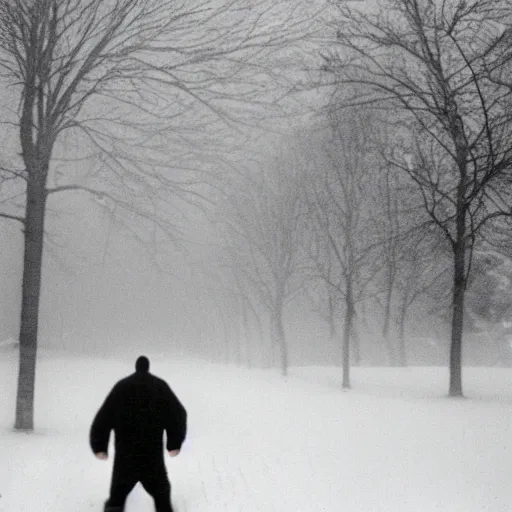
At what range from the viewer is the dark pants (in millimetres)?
5555

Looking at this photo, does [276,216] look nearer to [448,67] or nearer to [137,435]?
[448,67]

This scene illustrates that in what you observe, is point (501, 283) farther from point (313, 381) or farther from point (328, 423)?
point (328, 423)

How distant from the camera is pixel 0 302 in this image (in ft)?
195

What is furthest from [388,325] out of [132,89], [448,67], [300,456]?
[132,89]

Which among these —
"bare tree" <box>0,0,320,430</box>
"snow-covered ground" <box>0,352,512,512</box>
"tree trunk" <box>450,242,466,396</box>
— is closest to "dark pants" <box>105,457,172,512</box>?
"snow-covered ground" <box>0,352,512,512</box>

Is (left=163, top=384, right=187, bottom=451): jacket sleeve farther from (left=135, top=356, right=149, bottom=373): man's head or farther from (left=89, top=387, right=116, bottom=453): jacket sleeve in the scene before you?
(left=89, top=387, right=116, bottom=453): jacket sleeve

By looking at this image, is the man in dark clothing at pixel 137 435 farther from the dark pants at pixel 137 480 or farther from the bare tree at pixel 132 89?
the bare tree at pixel 132 89

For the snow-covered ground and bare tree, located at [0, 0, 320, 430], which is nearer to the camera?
the snow-covered ground

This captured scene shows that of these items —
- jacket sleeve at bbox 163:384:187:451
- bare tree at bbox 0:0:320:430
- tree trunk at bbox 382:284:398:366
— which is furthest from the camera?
tree trunk at bbox 382:284:398:366

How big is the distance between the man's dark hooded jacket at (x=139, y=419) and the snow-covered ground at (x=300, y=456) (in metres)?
1.39

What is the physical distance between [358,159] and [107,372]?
13152 mm

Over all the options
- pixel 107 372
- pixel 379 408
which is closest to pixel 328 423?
pixel 379 408

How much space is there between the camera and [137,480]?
560 cm

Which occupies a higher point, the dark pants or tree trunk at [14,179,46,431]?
tree trunk at [14,179,46,431]
